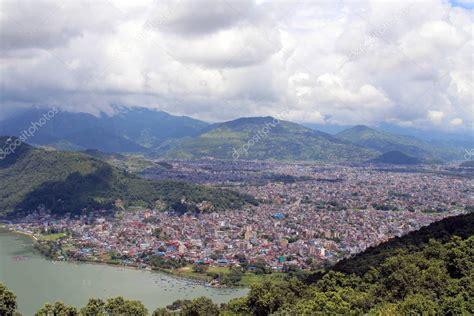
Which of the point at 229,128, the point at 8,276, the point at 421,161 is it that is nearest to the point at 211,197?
the point at 8,276

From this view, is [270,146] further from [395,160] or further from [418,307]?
[418,307]

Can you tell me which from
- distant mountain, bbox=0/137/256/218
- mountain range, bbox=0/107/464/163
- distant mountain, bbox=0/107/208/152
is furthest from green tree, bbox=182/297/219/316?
distant mountain, bbox=0/107/208/152

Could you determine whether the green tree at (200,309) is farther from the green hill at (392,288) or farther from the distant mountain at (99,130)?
the distant mountain at (99,130)

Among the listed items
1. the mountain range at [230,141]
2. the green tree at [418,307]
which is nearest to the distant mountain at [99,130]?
the mountain range at [230,141]

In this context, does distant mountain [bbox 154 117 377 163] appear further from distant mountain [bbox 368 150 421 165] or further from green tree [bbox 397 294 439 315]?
green tree [bbox 397 294 439 315]

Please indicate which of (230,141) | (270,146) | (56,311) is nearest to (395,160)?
(270,146)
